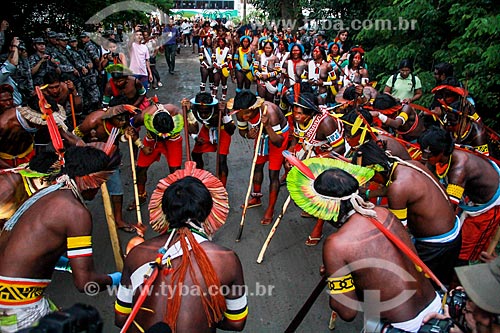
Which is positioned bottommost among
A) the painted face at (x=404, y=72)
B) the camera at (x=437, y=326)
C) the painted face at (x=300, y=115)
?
the camera at (x=437, y=326)

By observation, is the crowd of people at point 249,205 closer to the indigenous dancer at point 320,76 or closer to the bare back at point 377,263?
the bare back at point 377,263

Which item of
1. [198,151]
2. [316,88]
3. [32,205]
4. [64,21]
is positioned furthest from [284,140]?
[64,21]

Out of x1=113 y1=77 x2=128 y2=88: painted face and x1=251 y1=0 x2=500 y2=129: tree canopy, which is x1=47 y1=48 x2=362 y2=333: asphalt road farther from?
x1=251 y1=0 x2=500 y2=129: tree canopy

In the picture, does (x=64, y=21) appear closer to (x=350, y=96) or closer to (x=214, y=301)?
(x=350, y=96)

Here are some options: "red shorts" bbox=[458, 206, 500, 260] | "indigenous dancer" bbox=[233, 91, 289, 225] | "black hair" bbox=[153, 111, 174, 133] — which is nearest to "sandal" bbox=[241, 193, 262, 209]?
"indigenous dancer" bbox=[233, 91, 289, 225]

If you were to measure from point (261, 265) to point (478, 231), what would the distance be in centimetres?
230

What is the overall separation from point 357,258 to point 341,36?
10817 millimetres

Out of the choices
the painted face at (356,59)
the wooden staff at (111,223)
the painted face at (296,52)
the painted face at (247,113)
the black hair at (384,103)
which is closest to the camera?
Answer: the wooden staff at (111,223)

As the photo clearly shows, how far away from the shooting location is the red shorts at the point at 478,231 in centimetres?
407

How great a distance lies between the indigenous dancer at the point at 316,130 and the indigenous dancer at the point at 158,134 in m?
1.65

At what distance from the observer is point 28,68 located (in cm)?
761

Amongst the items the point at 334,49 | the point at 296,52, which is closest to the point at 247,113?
the point at 296,52

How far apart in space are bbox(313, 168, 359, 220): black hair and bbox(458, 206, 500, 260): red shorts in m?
2.14

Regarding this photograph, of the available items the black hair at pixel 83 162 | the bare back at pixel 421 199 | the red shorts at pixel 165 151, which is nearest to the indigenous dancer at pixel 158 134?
the red shorts at pixel 165 151
